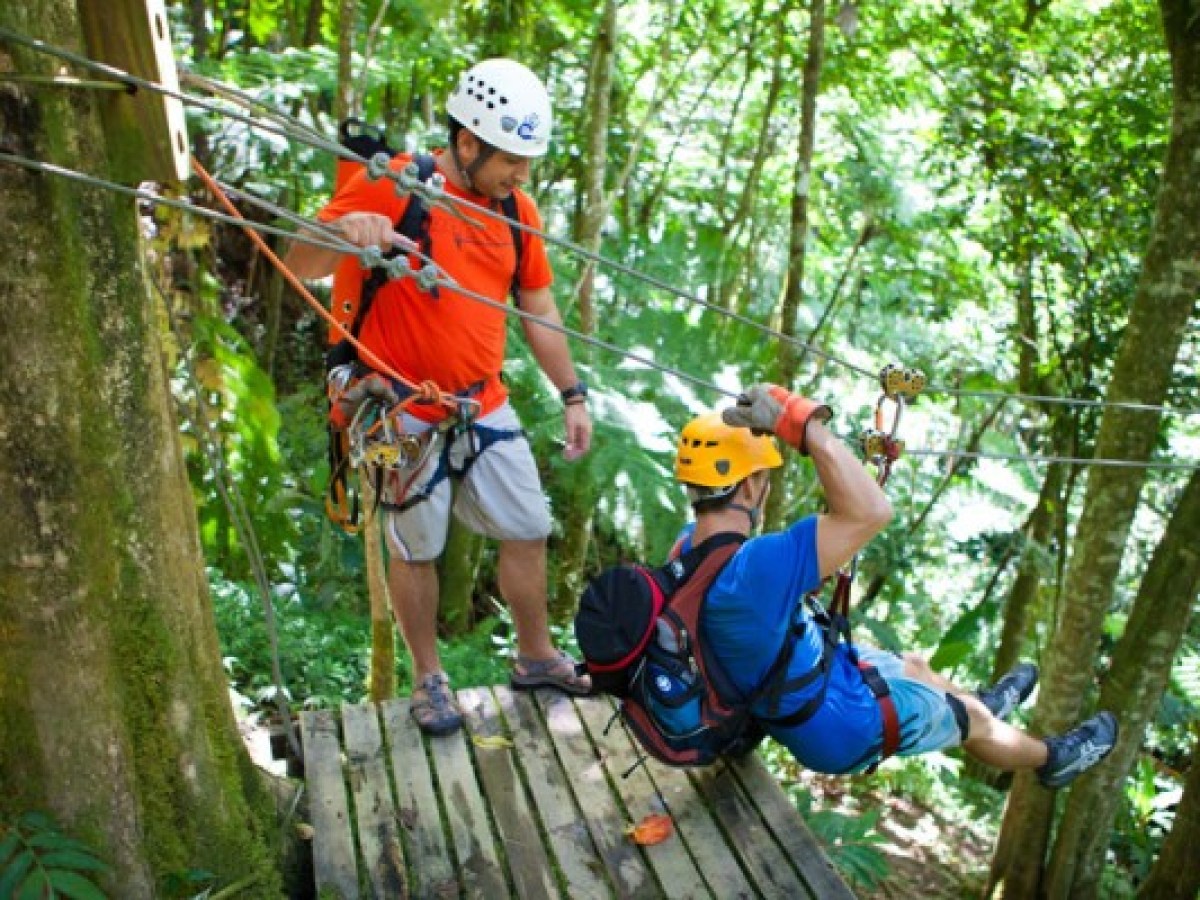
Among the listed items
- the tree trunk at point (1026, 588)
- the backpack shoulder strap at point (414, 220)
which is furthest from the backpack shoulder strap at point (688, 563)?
the tree trunk at point (1026, 588)

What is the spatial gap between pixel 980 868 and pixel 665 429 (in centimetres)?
346


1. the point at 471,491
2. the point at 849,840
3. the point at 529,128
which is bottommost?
the point at 849,840

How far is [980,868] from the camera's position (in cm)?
724

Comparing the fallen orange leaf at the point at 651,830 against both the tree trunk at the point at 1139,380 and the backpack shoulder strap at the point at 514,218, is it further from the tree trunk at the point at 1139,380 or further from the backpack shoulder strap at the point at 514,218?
the tree trunk at the point at 1139,380

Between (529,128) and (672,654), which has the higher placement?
(529,128)

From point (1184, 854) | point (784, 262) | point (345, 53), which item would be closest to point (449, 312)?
point (345, 53)

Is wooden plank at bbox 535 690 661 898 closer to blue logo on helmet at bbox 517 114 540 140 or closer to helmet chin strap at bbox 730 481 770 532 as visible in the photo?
helmet chin strap at bbox 730 481 770 532

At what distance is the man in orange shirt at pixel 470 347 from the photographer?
3744mm

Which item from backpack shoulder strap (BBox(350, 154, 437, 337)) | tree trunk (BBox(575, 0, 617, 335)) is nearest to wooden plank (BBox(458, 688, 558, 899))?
backpack shoulder strap (BBox(350, 154, 437, 337))

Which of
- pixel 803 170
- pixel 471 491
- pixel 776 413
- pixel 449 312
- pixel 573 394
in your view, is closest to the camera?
pixel 776 413

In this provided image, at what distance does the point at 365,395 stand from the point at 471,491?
50 cm

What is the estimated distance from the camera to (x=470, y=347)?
390cm

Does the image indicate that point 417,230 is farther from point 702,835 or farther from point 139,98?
point 702,835

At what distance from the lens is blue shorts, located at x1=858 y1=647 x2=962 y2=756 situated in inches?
147
